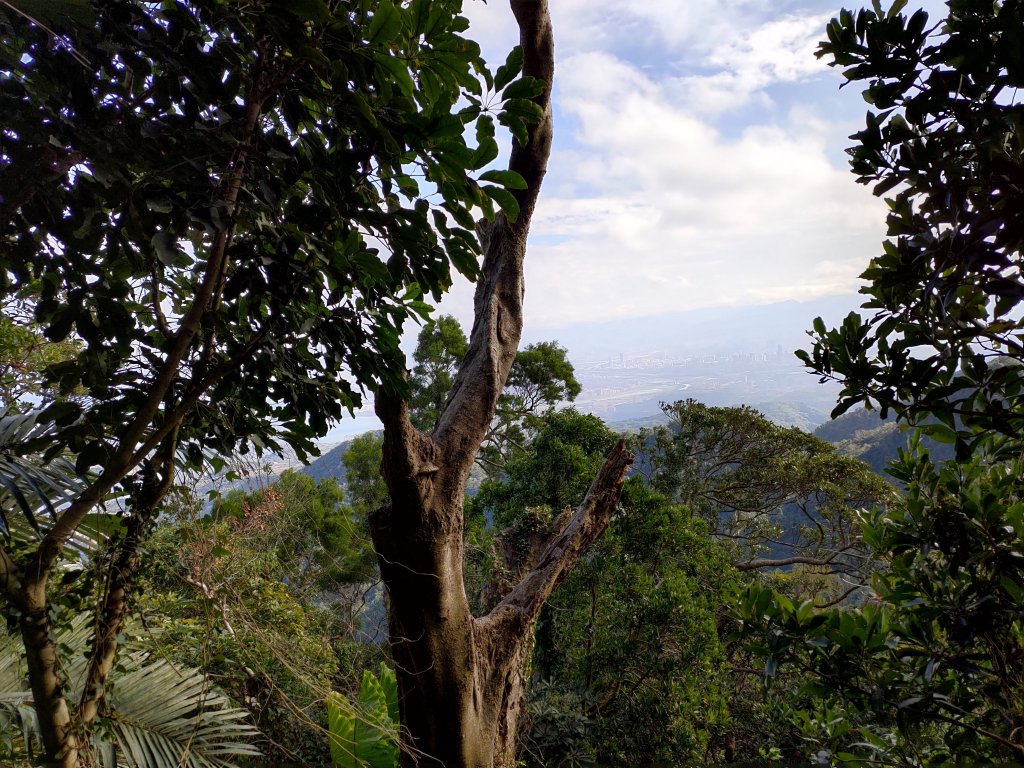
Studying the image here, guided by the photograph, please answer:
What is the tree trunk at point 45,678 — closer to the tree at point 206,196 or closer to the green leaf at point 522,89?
the tree at point 206,196

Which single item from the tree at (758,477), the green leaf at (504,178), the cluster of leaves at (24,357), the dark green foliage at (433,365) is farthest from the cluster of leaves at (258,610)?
the tree at (758,477)

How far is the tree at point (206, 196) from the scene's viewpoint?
0.92 meters

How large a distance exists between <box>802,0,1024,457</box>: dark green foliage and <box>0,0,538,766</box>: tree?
867mm

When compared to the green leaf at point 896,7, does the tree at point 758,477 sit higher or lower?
lower

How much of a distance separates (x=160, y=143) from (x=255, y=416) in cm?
93

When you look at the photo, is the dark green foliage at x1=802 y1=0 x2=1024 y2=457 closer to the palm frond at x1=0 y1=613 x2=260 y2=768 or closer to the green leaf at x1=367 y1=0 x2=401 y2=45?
the green leaf at x1=367 y1=0 x2=401 y2=45

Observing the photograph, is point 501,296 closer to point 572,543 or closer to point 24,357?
point 572,543

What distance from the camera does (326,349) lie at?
1420mm

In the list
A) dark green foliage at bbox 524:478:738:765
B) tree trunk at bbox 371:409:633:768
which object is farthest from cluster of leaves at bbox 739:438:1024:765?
dark green foliage at bbox 524:478:738:765

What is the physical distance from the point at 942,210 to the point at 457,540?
6.21ft

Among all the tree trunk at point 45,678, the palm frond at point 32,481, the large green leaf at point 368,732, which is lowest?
the large green leaf at point 368,732

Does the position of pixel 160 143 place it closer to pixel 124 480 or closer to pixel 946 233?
pixel 124 480

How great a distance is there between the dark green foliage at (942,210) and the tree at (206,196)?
2.84 feet

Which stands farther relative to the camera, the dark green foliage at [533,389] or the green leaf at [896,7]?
the dark green foliage at [533,389]
